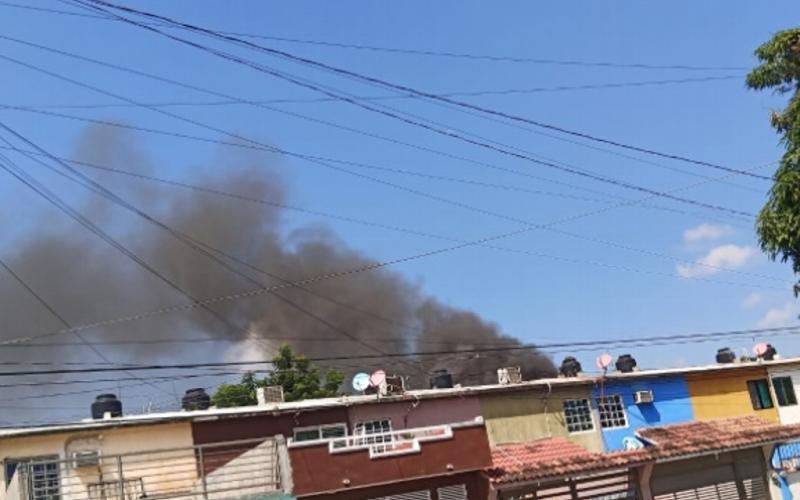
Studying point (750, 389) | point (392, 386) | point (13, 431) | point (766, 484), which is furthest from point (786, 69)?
point (750, 389)

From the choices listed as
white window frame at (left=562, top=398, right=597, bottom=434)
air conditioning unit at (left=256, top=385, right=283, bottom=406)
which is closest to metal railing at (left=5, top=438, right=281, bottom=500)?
air conditioning unit at (left=256, top=385, right=283, bottom=406)

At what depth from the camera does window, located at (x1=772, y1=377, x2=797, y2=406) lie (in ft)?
111

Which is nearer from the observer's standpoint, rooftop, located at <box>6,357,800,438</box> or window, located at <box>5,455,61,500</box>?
window, located at <box>5,455,61,500</box>

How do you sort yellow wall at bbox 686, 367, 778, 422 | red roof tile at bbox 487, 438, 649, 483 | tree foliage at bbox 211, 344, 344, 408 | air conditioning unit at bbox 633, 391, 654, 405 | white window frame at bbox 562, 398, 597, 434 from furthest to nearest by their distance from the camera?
tree foliage at bbox 211, 344, 344, 408 → yellow wall at bbox 686, 367, 778, 422 → air conditioning unit at bbox 633, 391, 654, 405 → white window frame at bbox 562, 398, 597, 434 → red roof tile at bbox 487, 438, 649, 483

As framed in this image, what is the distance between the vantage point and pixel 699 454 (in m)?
27.3

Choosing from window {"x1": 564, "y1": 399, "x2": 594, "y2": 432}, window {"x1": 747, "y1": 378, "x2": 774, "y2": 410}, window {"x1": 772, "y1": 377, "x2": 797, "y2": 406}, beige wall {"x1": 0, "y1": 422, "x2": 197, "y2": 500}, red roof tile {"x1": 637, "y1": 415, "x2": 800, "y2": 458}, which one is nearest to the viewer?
beige wall {"x1": 0, "y1": 422, "x2": 197, "y2": 500}

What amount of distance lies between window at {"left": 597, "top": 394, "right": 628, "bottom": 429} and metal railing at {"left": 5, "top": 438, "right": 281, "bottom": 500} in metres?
13.2

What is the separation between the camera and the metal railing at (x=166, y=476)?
1769cm

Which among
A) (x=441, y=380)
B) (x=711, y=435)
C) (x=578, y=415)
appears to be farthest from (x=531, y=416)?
(x=711, y=435)

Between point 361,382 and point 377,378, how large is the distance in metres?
0.61

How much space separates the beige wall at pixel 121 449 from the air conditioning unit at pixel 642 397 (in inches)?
621

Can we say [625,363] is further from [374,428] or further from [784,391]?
[374,428]

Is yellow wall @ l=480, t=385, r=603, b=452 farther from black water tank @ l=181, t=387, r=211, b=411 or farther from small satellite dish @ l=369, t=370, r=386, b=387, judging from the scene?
black water tank @ l=181, t=387, r=211, b=411

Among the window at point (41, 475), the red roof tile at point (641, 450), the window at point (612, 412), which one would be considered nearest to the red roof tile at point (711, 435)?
the red roof tile at point (641, 450)
